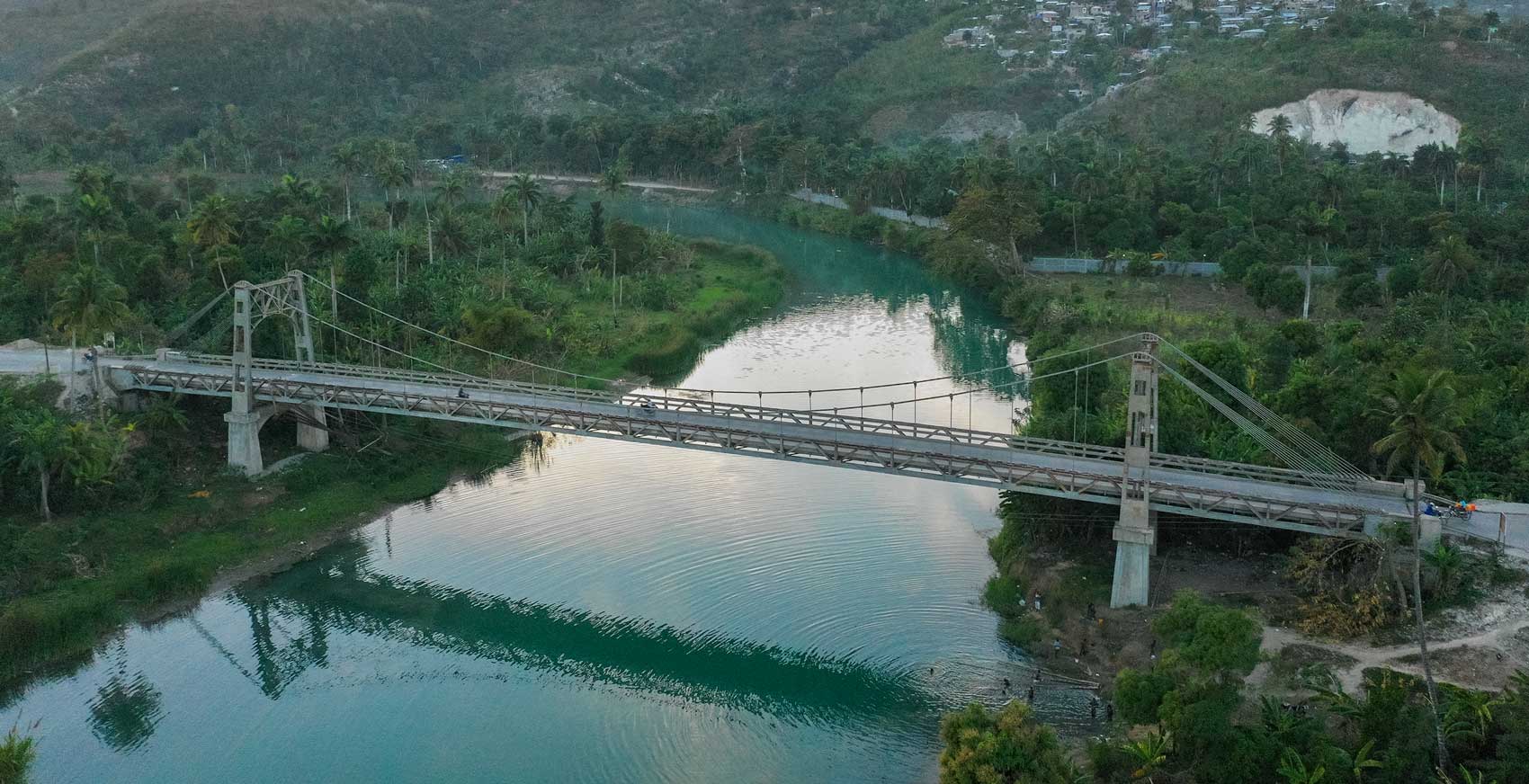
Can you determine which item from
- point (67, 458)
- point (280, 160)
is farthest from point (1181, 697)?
point (280, 160)

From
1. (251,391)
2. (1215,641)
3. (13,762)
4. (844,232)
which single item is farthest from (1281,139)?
(13,762)

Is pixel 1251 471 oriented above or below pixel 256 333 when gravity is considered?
below

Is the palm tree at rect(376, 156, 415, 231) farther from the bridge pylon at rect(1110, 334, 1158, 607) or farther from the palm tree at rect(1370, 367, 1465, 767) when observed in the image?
the palm tree at rect(1370, 367, 1465, 767)

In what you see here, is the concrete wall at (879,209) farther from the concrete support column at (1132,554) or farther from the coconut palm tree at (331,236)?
the concrete support column at (1132,554)

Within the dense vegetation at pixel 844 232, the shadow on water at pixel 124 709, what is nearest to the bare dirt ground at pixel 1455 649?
the dense vegetation at pixel 844 232

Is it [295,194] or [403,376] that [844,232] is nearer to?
[295,194]

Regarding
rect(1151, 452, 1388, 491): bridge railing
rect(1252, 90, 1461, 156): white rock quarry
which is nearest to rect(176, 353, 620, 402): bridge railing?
rect(1151, 452, 1388, 491): bridge railing
